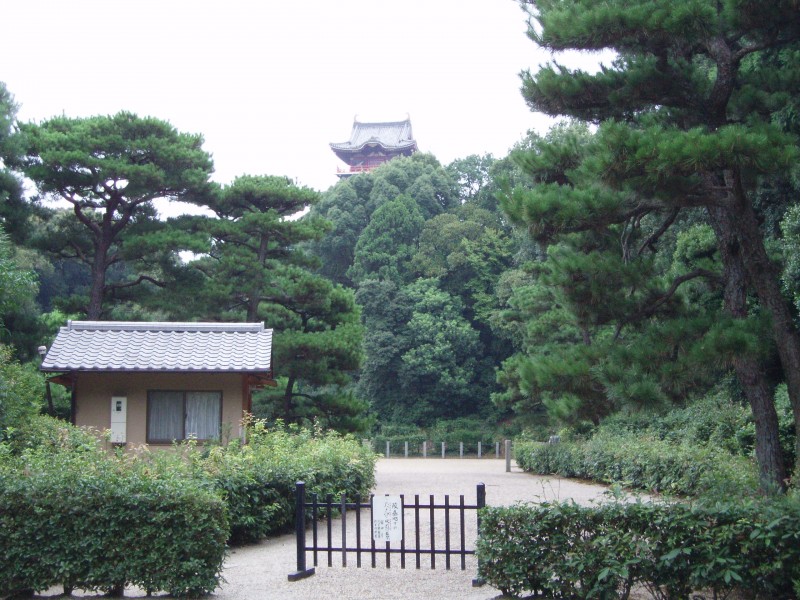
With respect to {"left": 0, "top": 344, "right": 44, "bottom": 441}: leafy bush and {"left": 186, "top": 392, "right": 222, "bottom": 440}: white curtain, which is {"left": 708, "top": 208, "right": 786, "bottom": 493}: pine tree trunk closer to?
A: {"left": 0, "top": 344, "right": 44, "bottom": 441}: leafy bush

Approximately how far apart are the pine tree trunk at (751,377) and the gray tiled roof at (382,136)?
6130cm

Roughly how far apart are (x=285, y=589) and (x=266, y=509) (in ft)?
9.66

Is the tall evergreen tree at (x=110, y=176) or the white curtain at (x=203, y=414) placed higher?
the tall evergreen tree at (x=110, y=176)

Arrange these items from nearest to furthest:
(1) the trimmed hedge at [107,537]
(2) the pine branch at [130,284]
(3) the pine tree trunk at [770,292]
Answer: (1) the trimmed hedge at [107,537]
(3) the pine tree trunk at [770,292]
(2) the pine branch at [130,284]

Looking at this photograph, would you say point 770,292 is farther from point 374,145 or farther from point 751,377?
point 374,145

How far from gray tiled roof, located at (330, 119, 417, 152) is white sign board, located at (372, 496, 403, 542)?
207ft

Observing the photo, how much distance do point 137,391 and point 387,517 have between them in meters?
10.2

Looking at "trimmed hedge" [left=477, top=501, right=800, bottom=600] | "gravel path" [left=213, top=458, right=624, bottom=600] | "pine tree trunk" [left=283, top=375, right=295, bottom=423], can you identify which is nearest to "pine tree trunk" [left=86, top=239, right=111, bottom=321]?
"pine tree trunk" [left=283, top=375, right=295, bottom=423]

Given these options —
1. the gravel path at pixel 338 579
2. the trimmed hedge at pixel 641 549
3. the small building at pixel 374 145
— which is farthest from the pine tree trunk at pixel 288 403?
the small building at pixel 374 145

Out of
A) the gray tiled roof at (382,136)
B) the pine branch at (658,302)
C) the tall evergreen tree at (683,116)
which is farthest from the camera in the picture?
the gray tiled roof at (382,136)

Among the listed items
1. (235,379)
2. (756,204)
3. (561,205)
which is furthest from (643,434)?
(561,205)

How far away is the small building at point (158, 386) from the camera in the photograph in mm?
17234

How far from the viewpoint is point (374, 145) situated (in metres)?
70.9

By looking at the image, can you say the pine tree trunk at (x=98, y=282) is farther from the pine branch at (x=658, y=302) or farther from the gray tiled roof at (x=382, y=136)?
the gray tiled roof at (x=382, y=136)
